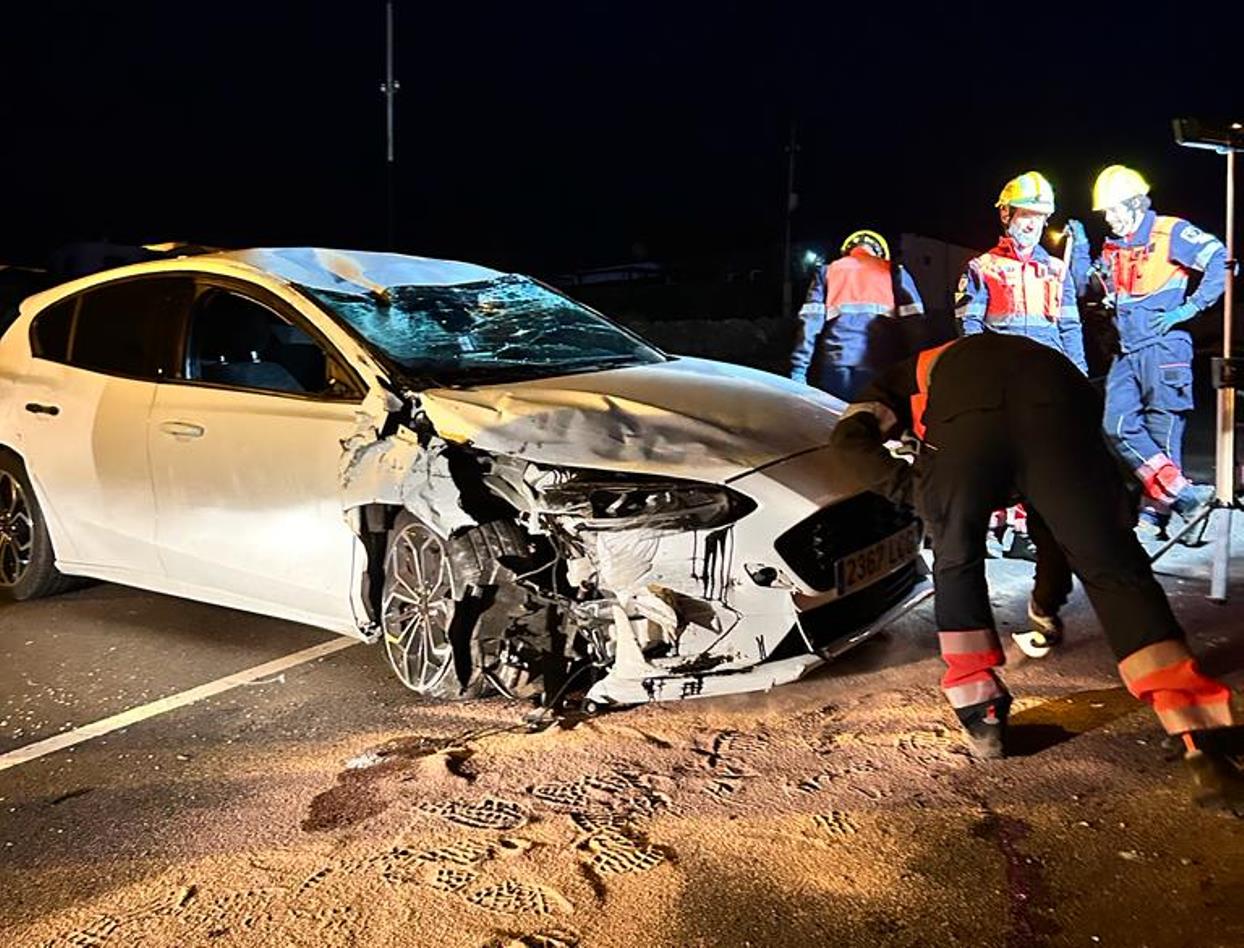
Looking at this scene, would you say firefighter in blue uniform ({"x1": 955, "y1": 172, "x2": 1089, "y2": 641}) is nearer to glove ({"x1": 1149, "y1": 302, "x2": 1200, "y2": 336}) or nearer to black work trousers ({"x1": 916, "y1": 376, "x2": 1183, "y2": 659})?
glove ({"x1": 1149, "y1": 302, "x2": 1200, "y2": 336})

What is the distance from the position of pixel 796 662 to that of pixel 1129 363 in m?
3.56

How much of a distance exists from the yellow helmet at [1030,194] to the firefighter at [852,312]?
964 mm

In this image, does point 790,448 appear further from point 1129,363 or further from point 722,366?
point 1129,363

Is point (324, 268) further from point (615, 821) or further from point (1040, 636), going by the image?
point (1040, 636)

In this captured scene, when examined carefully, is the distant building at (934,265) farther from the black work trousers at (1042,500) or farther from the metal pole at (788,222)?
the black work trousers at (1042,500)

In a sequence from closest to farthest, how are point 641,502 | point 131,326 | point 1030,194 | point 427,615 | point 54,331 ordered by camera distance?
point 641,502
point 427,615
point 131,326
point 54,331
point 1030,194

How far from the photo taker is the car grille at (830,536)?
3746mm

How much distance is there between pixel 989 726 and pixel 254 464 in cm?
282

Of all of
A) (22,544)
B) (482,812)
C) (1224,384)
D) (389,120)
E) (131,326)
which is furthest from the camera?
(389,120)

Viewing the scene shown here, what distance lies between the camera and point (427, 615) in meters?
4.21

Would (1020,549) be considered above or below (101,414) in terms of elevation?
below

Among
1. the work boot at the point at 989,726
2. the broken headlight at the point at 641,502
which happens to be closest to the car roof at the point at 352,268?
the broken headlight at the point at 641,502

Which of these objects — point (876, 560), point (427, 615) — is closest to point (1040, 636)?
point (876, 560)

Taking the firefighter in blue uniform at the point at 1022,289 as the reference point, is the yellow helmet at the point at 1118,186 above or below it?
above
